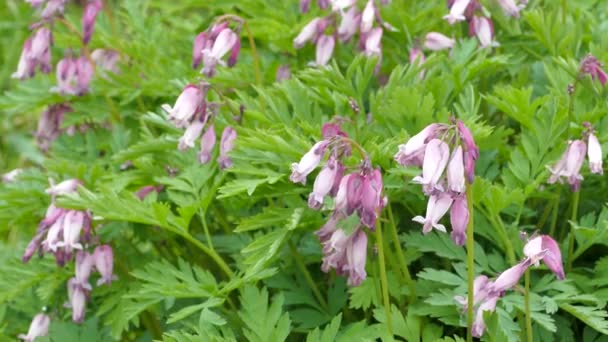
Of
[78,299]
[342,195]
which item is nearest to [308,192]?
[342,195]

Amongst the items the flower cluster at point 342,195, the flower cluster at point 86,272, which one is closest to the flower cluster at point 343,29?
the flower cluster at point 342,195

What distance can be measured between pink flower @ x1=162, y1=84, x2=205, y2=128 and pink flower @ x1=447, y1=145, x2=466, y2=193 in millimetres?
1015

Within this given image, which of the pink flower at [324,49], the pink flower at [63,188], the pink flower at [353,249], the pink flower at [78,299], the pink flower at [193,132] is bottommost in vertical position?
the pink flower at [78,299]

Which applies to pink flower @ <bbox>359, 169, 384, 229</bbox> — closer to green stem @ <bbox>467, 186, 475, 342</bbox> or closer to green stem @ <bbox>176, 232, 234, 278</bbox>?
green stem @ <bbox>467, 186, 475, 342</bbox>

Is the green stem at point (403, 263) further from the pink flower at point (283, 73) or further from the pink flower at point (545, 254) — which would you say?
the pink flower at point (283, 73)

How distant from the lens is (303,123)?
2.64 metres

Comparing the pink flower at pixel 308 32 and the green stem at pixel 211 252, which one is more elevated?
the pink flower at pixel 308 32

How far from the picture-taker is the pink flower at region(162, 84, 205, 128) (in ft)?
9.12

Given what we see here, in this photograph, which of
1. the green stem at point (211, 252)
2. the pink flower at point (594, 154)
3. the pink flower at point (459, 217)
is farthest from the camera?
the green stem at point (211, 252)

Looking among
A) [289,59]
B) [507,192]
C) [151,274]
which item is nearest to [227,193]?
[151,274]

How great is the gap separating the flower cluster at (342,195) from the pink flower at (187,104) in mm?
473

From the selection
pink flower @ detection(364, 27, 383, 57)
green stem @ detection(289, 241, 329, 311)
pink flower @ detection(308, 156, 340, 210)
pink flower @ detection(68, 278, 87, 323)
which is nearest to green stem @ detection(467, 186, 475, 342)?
pink flower @ detection(308, 156, 340, 210)

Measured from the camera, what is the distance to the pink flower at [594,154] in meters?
2.49

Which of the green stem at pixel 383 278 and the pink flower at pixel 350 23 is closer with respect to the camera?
the green stem at pixel 383 278
